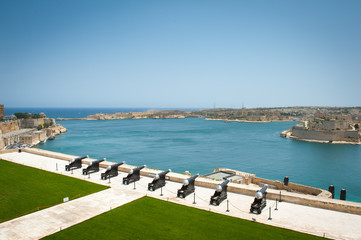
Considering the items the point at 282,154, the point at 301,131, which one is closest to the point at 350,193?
the point at 282,154

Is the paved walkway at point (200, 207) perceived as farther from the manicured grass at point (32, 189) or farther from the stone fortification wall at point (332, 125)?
the stone fortification wall at point (332, 125)

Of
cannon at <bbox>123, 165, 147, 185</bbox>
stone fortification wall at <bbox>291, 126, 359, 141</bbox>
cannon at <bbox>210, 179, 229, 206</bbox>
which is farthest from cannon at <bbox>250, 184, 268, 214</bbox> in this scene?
stone fortification wall at <bbox>291, 126, 359, 141</bbox>

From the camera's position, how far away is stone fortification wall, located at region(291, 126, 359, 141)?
216 ft

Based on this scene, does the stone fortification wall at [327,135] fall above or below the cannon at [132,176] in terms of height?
below

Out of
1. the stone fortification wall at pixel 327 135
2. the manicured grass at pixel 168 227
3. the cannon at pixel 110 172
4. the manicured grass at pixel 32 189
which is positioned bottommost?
the stone fortification wall at pixel 327 135

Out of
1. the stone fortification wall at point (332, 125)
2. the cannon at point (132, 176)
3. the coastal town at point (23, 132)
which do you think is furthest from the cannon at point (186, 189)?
the stone fortification wall at point (332, 125)

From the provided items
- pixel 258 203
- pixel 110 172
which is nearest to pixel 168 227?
pixel 258 203

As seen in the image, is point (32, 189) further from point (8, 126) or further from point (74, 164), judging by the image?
point (8, 126)

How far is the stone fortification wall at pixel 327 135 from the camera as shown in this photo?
65688 millimetres

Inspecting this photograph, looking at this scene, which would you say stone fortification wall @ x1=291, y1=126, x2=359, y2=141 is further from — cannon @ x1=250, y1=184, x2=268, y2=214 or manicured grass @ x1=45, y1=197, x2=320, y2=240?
manicured grass @ x1=45, y1=197, x2=320, y2=240

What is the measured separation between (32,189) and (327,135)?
70839 millimetres

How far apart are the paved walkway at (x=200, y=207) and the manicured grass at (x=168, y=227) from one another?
1.36ft

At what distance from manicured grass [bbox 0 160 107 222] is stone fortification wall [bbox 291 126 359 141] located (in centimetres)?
6757

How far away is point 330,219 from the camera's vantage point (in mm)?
7492
